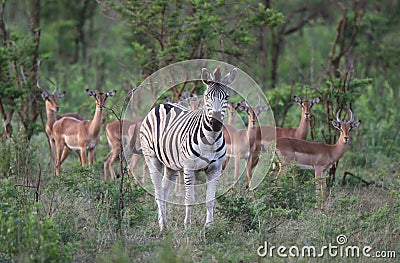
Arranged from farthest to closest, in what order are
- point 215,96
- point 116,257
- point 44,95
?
point 44,95
point 215,96
point 116,257

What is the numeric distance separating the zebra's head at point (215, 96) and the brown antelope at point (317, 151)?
295 cm

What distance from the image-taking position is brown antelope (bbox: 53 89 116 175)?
1097cm

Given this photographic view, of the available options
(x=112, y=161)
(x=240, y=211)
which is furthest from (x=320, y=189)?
(x=112, y=161)

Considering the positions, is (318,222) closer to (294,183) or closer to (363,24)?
(294,183)

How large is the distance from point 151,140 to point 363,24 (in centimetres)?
1172

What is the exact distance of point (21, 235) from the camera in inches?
238

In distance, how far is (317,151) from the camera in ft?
32.3

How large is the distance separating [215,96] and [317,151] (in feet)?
11.1

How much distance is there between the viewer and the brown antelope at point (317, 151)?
9820 mm

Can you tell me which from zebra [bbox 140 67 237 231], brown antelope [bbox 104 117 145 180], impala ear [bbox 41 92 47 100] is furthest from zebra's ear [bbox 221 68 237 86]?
impala ear [bbox 41 92 47 100]

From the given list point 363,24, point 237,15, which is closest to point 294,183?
point 237,15

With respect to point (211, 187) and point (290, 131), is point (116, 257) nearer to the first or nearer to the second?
point (211, 187)

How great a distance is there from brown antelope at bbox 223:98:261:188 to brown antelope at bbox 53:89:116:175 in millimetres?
2129

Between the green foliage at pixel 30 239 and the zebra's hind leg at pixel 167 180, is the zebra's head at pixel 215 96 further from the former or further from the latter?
the green foliage at pixel 30 239
